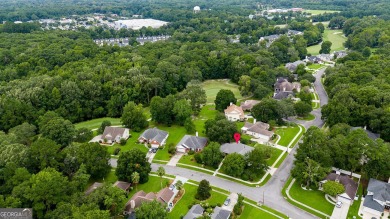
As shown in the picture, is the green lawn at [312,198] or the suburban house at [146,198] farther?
the green lawn at [312,198]

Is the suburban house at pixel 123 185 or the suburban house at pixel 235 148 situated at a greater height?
the suburban house at pixel 235 148

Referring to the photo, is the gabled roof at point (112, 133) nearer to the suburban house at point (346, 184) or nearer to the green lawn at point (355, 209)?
the suburban house at point (346, 184)

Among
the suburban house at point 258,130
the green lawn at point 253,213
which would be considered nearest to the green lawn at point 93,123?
the suburban house at point 258,130

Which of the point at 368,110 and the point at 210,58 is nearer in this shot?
the point at 368,110

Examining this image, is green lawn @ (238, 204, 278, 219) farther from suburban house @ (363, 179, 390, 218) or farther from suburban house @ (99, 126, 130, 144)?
suburban house @ (99, 126, 130, 144)

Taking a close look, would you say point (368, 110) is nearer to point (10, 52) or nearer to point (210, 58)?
point (210, 58)

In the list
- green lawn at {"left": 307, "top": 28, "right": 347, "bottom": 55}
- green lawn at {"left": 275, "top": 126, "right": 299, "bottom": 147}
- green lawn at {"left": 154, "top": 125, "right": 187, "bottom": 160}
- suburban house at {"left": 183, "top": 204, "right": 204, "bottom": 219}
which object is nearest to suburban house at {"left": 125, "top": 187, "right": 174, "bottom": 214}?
suburban house at {"left": 183, "top": 204, "right": 204, "bottom": 219}

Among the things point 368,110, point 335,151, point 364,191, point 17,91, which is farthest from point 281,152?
point 17,91
